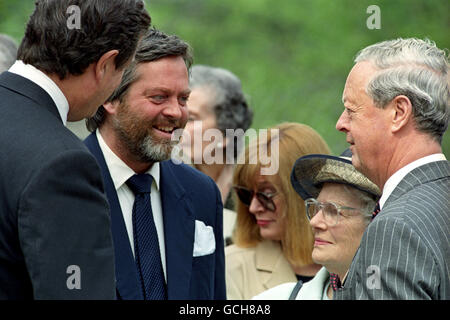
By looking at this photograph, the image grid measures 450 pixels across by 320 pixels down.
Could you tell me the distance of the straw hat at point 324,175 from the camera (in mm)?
3324

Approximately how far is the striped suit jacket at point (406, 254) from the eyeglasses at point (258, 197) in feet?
6.11

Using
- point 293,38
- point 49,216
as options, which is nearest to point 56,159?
point 49,216

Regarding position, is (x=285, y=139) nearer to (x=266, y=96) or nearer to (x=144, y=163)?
(x=144, y=163)

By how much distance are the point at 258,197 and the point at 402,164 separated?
179 cm

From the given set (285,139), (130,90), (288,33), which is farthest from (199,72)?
(288,33)

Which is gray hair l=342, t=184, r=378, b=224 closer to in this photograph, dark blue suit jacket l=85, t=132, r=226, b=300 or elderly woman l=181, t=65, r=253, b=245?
dark blue suit jacket l=85, t=132, r=226, b=300

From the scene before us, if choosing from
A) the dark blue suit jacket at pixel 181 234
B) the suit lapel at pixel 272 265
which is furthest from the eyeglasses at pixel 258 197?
the dark blue suit jacket at pixel 181 234

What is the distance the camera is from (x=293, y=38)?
1091 centimetres

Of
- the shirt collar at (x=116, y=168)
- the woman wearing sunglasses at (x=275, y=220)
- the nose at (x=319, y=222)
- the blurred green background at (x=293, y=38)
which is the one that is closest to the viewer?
the shirt collar at (x=116, y=168)

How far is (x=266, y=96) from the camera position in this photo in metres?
10.4

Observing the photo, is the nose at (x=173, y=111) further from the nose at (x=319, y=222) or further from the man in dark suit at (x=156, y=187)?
the nose at (x=319, y=222)

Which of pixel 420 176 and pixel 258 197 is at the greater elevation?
pixel 420 176

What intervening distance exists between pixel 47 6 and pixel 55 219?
0.73 meters

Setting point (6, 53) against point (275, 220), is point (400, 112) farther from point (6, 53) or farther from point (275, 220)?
point (6, 53)
